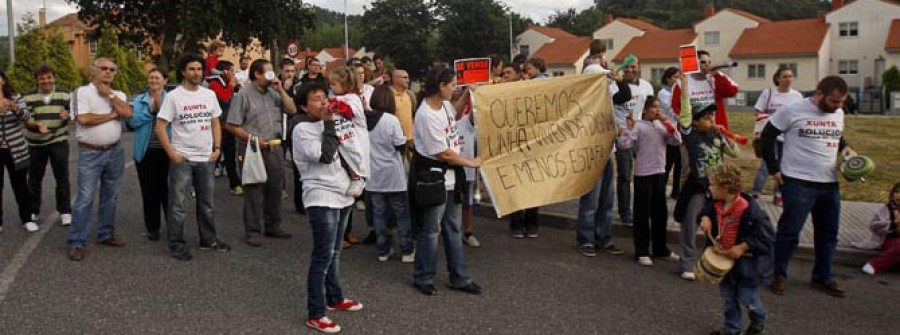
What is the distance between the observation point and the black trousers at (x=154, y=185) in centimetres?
780

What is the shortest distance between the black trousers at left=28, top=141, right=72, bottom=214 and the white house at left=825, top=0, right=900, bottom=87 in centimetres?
6170

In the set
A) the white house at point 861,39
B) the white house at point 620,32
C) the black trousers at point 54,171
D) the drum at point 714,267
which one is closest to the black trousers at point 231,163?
the black trousers at point 54,171

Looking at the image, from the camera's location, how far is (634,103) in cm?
796

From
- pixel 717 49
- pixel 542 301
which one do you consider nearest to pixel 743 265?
pixel 542 301

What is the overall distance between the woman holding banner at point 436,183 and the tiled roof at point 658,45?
207ft

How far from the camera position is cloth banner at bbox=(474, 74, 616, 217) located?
280 inches

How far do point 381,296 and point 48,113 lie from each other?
4.49 meters

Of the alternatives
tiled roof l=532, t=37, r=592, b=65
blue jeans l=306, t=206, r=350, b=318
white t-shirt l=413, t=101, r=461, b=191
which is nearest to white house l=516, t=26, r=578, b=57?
tiled roof l=532, t=37, r=592, b=65

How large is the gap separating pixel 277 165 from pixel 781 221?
16.0 ft

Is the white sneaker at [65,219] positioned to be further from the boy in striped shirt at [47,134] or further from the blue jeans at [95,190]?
the blue jeans at [95,190]

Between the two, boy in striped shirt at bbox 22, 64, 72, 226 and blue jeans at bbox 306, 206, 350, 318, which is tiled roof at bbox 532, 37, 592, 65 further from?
blue jeans at bbox 306, 206, 350, 318

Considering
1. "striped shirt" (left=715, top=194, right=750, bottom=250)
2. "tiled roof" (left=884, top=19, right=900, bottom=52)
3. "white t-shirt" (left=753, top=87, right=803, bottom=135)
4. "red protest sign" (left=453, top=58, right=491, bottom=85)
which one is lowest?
"striped shirt" (left=715, top=194, right=750, bottom=250)

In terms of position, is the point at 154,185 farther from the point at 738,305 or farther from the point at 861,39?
the point at 861,39

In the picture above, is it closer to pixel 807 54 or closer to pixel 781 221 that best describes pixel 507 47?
pixel 807 54
